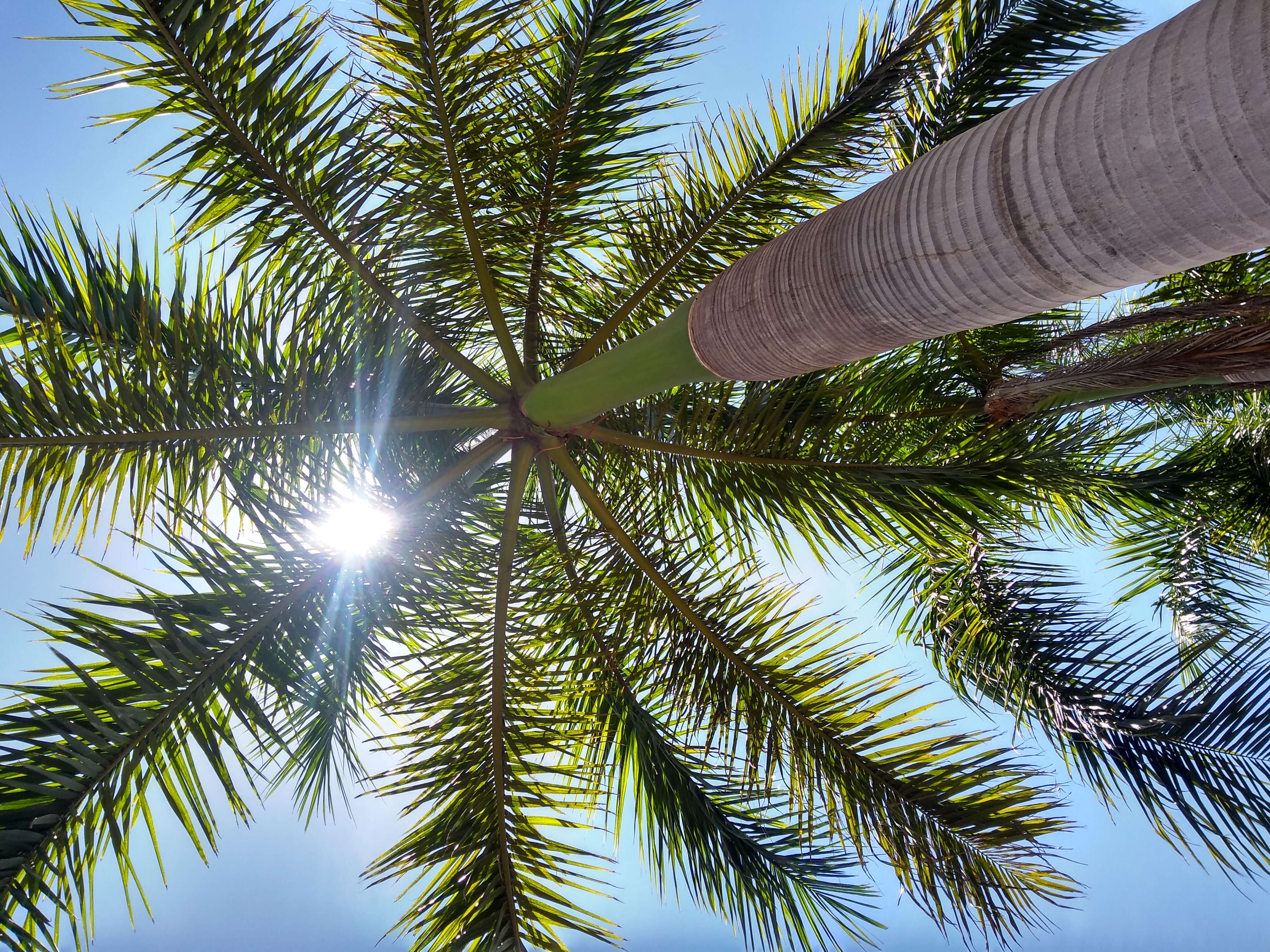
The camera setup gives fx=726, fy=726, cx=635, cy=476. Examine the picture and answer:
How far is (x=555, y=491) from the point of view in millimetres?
4309

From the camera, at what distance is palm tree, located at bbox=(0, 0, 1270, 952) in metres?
2.49

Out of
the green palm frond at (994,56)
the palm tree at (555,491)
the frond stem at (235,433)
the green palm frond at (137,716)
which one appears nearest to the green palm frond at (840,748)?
the palm tree at (555,491)

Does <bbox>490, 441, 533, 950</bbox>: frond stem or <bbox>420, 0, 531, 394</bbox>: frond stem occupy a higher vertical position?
<bbox>420, 0, 531, 394</bbox>: frond stem

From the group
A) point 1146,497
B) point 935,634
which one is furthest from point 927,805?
point 1146,497

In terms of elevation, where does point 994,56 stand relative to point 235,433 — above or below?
above

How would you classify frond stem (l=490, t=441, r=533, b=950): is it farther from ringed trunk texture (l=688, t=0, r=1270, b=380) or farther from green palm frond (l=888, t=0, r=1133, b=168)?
green palm frond (l=888, t=0, r=1133, b=168)

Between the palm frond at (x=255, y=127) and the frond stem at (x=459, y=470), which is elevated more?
the palm frond at (x=255, y=127)

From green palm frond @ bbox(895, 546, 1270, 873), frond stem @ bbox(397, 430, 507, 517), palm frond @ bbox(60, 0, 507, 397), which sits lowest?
green palm frond @ bbox(895, 546, 1270, 873)

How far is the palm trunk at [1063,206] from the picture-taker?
929 millimetres

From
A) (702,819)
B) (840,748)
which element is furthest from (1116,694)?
(702,819)

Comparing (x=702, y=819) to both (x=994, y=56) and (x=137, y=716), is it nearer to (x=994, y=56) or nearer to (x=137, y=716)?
(x=137, y=716)

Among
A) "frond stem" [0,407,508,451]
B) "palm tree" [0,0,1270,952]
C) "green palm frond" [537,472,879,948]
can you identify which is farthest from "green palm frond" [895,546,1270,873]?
"frond stem" [0,407,508,451]

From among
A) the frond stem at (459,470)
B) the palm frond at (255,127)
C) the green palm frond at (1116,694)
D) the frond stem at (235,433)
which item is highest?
the palm frond at (255,127)

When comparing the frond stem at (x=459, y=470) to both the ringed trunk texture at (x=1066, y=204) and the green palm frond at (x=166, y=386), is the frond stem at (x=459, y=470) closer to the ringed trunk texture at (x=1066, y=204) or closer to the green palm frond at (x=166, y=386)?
the green palm frond at (x=166, y=386)
